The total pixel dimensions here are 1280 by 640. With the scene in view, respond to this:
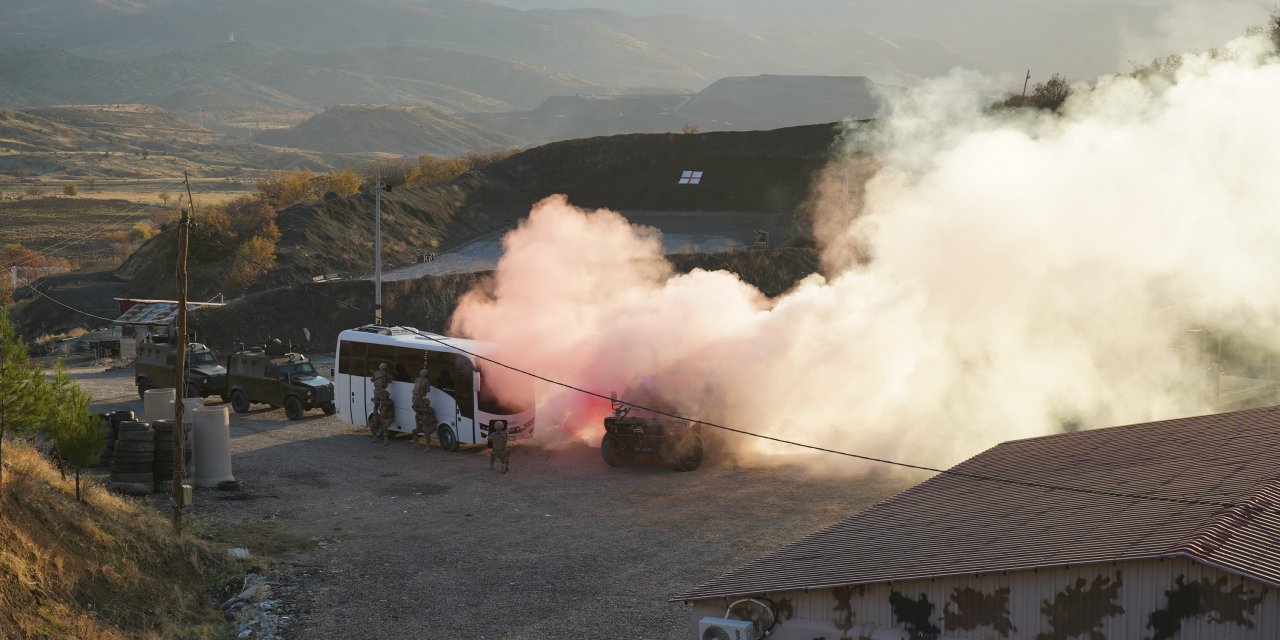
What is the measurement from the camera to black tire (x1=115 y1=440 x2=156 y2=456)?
24047mm

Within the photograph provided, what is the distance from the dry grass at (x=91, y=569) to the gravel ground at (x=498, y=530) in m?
1.33

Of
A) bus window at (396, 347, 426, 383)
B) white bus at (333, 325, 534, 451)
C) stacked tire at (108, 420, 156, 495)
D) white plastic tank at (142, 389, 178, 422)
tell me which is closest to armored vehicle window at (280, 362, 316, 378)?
white bus at (333, 325, 534, 451)

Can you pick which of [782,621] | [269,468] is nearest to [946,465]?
[782,621]

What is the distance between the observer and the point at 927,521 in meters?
15.0

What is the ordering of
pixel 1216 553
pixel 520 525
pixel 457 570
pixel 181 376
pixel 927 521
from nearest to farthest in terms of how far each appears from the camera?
pixel 1216 553 < pixel 927 521 < pixel 457 570 < pixel 181 376 < pixel 520 525

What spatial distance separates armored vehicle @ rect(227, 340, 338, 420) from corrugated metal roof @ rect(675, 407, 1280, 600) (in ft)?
70.7

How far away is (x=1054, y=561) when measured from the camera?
1166 centimetres

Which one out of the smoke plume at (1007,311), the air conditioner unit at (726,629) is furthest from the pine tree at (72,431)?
the air conditioner unit at (726,629)

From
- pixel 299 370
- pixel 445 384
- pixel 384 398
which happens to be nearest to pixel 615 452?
pixel 445 384

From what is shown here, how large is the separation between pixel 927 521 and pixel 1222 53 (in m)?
23.6

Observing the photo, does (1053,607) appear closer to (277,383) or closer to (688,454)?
(688,454)

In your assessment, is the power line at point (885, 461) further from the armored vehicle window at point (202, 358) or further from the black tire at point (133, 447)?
the armored vehicle window at point (202, 358)

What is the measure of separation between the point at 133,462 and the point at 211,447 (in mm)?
1580

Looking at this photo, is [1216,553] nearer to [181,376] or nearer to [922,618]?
[922,618]
